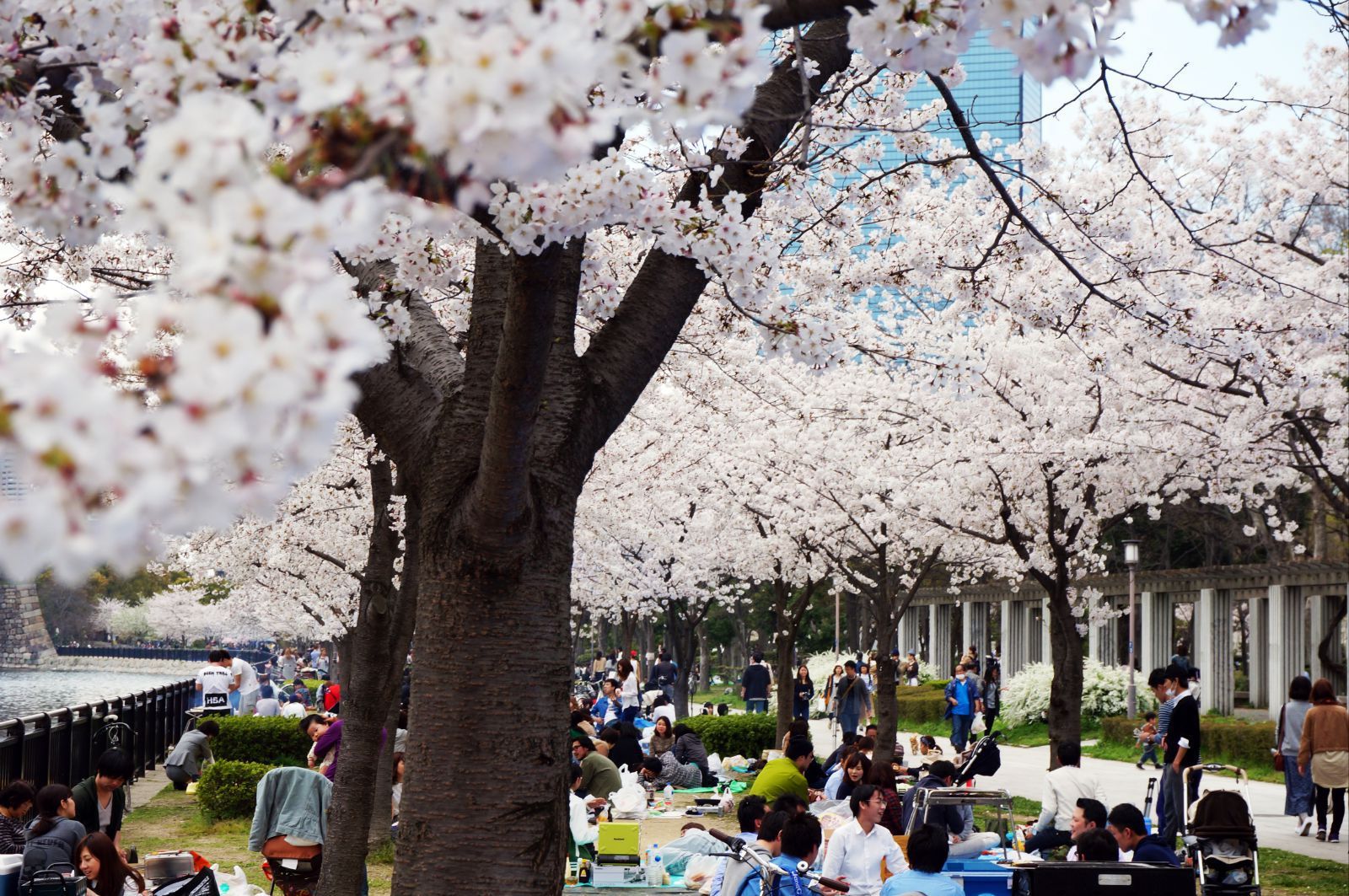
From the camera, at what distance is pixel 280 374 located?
1464 millimetres

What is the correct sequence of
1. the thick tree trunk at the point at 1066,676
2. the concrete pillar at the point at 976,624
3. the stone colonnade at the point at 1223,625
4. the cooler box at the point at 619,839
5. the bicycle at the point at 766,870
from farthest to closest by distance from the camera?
the concrete pillar at the point at 976,624 → the stone colonnade at the point at 1223,625 → the thick tree trunk at the point at 1066,676 → the cooler box at the point at 619,839 → the bicycle at the point at 766,870

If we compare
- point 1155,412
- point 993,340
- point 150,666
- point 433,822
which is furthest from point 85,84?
point 150,666

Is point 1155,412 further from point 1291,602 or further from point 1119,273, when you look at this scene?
point 1291,602

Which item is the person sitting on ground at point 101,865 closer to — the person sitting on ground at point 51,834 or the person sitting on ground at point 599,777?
the person sitting on ground at point 51,834

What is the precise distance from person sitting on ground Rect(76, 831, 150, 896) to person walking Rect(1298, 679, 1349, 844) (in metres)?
10.9

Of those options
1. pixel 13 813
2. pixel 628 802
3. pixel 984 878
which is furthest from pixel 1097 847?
pixel 13 813

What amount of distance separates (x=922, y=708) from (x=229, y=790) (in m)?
21.4

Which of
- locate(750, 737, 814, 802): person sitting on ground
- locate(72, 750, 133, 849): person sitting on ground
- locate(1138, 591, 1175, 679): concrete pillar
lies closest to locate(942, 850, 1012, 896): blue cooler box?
locate(750, 737, 814, 802): person sitting on ground

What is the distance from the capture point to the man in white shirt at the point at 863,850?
8.48 m

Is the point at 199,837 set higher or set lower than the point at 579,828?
lower

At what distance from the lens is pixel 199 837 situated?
14.2 meters

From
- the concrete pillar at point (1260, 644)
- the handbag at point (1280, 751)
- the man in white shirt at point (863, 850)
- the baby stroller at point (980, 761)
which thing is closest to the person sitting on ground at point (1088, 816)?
the man in white shirt at point (863, 850)

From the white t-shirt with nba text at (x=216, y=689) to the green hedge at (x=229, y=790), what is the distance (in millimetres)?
5526

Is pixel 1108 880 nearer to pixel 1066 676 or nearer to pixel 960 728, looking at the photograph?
pixel 1066 676
